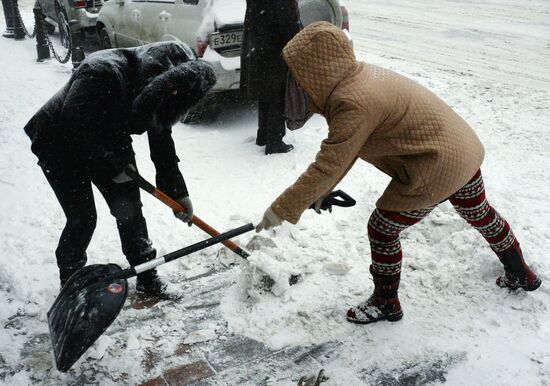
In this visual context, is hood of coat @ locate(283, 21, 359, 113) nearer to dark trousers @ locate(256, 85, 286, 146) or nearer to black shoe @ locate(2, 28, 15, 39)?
dark trousers @ locate(256, 85, 286, 146)

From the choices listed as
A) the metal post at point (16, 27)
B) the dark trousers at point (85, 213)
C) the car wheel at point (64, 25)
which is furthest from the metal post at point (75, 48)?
the dark trousers at point (85, 213)

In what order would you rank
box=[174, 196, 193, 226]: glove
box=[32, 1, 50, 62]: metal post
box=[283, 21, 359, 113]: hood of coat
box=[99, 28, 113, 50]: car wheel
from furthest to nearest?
box=[32, 1, 50, 62]: metal post
box=[99, 28, 113, 50]: car wheel
box=[174, 196, 193, 226]: glove
box=[283, 21, 359, 113]: hood of coat

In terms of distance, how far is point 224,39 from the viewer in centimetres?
570

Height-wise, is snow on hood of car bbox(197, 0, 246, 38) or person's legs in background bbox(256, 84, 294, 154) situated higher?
snow on hood of car bbox(197, 0, 246, 38)

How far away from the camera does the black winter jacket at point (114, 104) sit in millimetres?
2566

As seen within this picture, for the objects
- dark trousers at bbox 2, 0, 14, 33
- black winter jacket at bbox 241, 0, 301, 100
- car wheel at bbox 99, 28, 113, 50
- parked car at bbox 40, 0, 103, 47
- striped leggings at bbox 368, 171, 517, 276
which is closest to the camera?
striped leggings at bbox 368, 171, 517, 276

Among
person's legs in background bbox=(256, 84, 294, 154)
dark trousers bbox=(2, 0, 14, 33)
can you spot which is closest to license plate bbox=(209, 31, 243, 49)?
person's legs in background bbox=(256, 84, 294, 154)

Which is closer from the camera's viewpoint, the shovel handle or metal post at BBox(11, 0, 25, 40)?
the shovel handle

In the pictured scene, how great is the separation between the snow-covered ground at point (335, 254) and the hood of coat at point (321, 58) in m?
1.34

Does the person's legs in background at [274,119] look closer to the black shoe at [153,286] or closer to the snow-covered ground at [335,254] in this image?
the snow-covered ground at [335,254]

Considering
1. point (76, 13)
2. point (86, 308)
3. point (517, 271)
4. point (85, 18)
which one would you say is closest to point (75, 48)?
point (85, 18)

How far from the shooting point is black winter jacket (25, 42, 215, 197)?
2.57 meters

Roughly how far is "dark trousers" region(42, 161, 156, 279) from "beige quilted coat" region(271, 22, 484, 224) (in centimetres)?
101

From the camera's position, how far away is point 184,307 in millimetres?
3193
